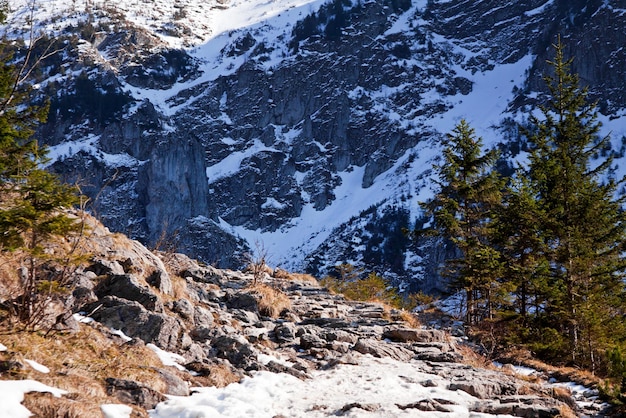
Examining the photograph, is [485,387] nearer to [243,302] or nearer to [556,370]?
[556,370]

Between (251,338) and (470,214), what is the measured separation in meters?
13.7

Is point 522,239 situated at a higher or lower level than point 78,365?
higher

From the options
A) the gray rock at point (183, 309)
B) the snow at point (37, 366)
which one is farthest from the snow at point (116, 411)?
the gray rock at point (183, 309)

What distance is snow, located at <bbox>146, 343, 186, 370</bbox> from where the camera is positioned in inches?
309

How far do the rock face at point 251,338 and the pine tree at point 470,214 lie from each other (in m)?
5.15

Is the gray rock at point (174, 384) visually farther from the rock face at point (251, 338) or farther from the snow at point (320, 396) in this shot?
the snow at point (320, 396)

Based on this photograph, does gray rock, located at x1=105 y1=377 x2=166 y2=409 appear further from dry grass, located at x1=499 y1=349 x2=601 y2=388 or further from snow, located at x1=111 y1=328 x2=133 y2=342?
dry grass, located at x1=499 y1=349 x2=601 y2=388

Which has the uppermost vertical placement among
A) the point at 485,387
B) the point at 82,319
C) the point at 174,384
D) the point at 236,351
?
the point at 82,319

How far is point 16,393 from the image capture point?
203 inches

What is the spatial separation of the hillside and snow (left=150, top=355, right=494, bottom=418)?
21mm

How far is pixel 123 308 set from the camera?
870cm

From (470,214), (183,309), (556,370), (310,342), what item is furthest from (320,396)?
(470,214)

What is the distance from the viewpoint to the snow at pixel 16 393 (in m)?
4.82

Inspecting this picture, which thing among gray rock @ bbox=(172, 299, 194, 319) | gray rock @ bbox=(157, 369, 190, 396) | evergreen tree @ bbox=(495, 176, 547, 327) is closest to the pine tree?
evergreen tree @ bbox=(495, 176, 547, 327)
